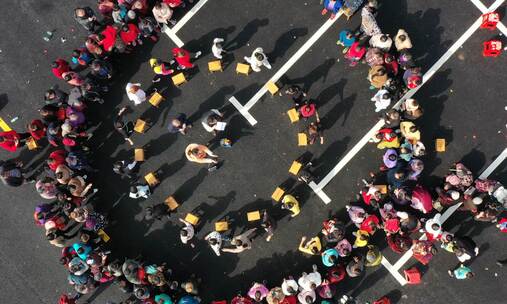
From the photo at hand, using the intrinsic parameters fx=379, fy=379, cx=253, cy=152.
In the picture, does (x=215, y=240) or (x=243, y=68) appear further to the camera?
(x=243, y=68)

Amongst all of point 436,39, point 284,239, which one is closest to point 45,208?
point 284,239

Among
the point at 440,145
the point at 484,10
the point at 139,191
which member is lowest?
the point at 139,191

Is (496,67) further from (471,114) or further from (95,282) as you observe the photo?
(95,282)

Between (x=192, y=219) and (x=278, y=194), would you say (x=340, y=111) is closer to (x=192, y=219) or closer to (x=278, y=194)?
(x=278, y=194)

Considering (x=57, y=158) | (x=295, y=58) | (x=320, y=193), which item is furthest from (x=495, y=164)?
(x=57, y=158)

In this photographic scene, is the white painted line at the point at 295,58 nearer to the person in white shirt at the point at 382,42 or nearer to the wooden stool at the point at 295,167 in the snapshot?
the person in white shirt at the point at 382,42

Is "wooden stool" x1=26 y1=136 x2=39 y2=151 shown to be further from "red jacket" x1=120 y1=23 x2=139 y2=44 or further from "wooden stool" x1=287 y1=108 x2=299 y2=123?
"wooden stool" x1=287 y1=108 x2=299 y2=123
